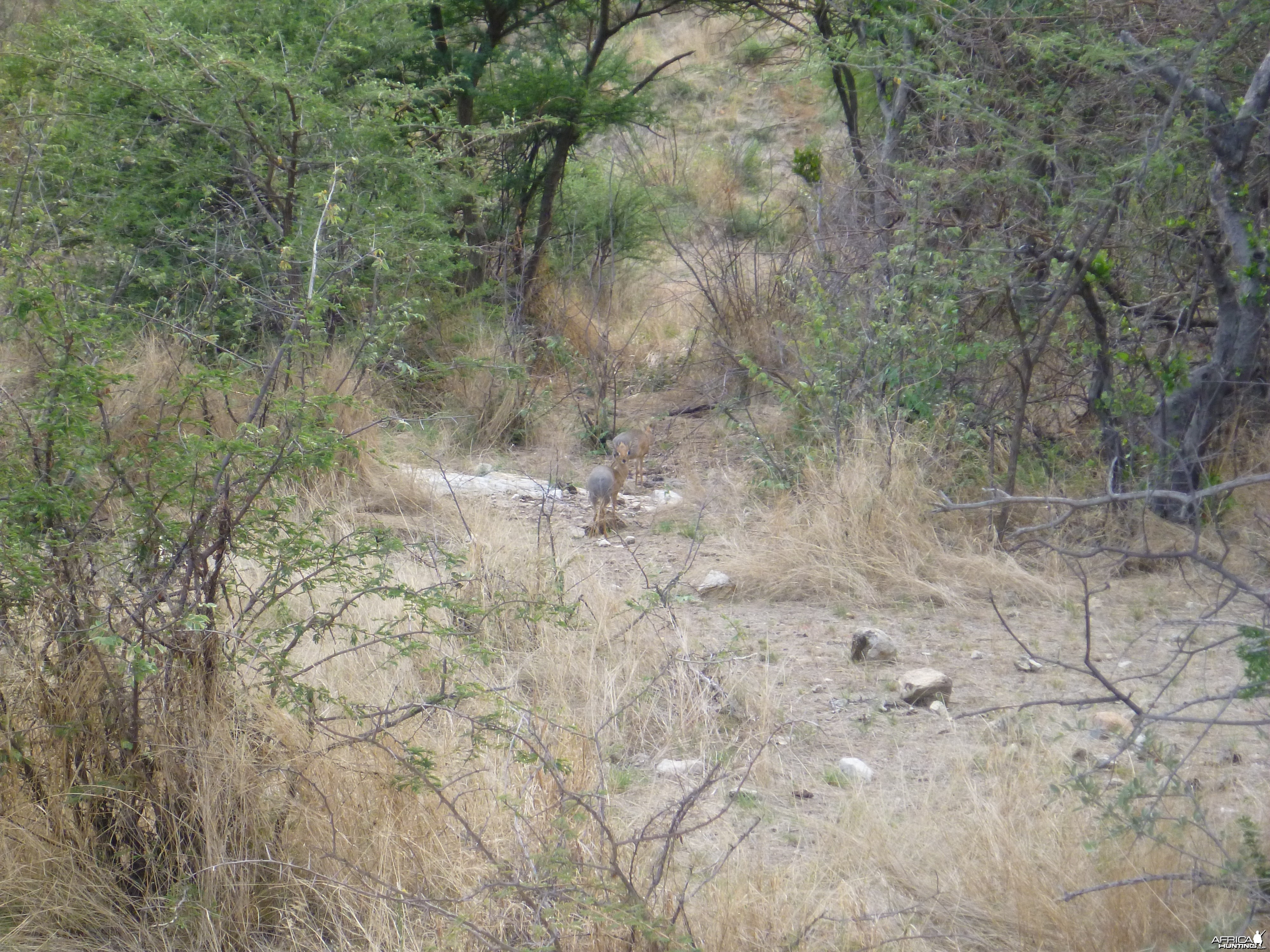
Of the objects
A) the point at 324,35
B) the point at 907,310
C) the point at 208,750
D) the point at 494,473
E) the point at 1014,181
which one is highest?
the point at 324,35

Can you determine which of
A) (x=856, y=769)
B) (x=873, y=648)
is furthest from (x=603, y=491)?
(x=856, y=769)

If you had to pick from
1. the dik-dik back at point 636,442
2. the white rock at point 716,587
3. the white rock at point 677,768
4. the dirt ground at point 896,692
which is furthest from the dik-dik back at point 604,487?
the white rock at point 677,768

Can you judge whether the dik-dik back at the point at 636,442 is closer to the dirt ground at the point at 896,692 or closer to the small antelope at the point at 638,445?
the small antelope at the point at 638,445

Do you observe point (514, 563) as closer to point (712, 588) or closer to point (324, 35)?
point (712, 588)

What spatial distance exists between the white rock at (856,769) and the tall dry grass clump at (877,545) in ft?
5.21

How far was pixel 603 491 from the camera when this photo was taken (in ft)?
20.2

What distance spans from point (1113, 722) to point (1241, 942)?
5.14 feet

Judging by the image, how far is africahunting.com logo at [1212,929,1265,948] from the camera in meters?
2.10

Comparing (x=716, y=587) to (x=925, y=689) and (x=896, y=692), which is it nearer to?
(x=896, y=692)

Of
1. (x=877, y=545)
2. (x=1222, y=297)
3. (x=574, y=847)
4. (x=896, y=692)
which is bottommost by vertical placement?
(x=896, y=692)

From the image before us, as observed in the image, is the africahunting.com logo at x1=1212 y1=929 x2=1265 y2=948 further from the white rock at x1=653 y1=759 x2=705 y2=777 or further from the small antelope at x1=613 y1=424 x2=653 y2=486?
the small antelope at x1=613 y1=424 x2=653 y2=486

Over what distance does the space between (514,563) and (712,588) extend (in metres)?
0.95

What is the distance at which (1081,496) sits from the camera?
5551mm

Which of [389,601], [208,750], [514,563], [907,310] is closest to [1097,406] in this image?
[907,310]
